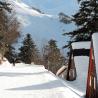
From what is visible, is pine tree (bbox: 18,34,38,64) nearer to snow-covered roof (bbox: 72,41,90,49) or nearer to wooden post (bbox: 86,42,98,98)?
snow-covered roof (bbox: 72,41,90,49)

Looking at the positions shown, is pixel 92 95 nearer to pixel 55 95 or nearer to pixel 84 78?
pixel 55 95

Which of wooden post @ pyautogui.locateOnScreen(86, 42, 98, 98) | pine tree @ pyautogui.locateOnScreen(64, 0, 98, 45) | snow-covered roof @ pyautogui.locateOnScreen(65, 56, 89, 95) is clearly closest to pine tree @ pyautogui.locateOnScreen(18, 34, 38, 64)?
pine tree @ pyautogui.locateOnScreen(64, 0, 98, 45)

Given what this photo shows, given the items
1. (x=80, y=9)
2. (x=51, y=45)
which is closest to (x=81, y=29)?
(x=80, y=9)

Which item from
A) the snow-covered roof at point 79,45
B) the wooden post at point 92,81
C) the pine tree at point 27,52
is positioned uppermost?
the pine tree at point 27,52

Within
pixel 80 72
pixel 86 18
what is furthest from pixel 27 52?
pixel 80 72

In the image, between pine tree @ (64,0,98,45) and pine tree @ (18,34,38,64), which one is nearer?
pine tree @ (64,0,98,45)

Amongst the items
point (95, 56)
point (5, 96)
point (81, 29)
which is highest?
point (81, 29)

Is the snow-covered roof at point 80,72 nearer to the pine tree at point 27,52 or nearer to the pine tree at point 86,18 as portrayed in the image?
the pine tree at point 86,18

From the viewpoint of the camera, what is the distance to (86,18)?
47875mm

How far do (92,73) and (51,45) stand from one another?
10277 cm

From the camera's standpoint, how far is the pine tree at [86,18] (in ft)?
155

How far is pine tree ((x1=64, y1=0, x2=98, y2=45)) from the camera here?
155ft

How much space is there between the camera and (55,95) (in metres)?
14.4

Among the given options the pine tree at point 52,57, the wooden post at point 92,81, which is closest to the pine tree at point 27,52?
the pine tree at point 52,57
